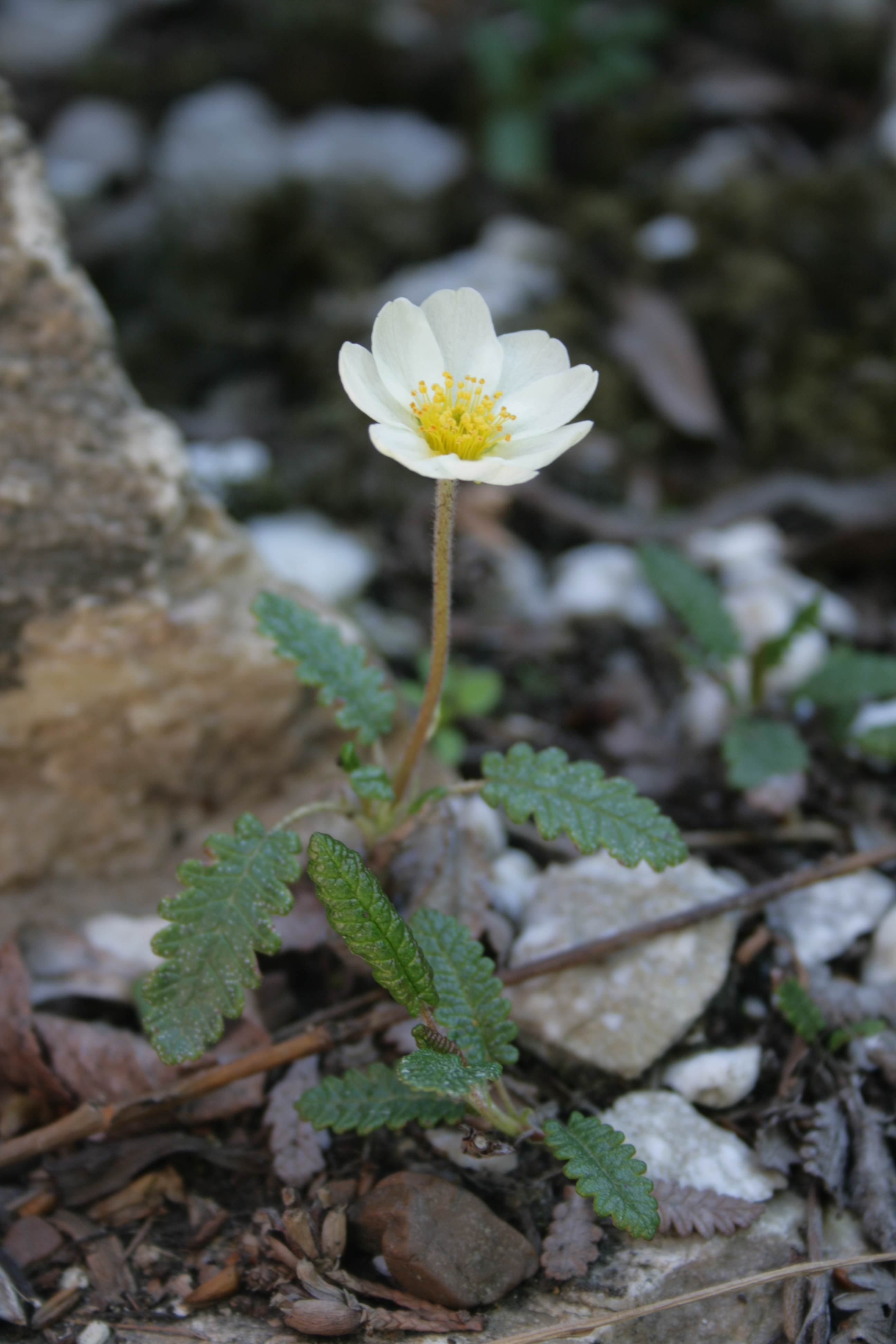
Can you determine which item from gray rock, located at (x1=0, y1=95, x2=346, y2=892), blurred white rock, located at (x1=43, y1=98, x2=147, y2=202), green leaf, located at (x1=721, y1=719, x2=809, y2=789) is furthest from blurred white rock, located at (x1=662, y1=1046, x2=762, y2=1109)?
blurred white rock, located at (x1=43, y1=98, x2=147, y2=202)

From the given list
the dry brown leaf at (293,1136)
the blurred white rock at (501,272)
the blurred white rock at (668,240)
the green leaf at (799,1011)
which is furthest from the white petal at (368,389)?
the blurred white rock at (668,240)

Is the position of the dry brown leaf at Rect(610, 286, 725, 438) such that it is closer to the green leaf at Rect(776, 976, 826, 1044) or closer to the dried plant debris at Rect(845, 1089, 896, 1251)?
the green leaf at Rect(776, 976, 826, 1044)

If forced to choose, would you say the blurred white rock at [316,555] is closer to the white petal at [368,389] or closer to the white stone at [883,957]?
the white petal at [368,389]

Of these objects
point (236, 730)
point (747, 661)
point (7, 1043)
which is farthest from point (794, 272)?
point (7, 1043)

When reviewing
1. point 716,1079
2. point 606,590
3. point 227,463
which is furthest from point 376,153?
point 716,1079

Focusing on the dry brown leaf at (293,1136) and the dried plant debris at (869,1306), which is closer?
the dried plant debris at (869,1306)

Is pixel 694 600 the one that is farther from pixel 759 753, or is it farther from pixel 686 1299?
pixel 686 1299
